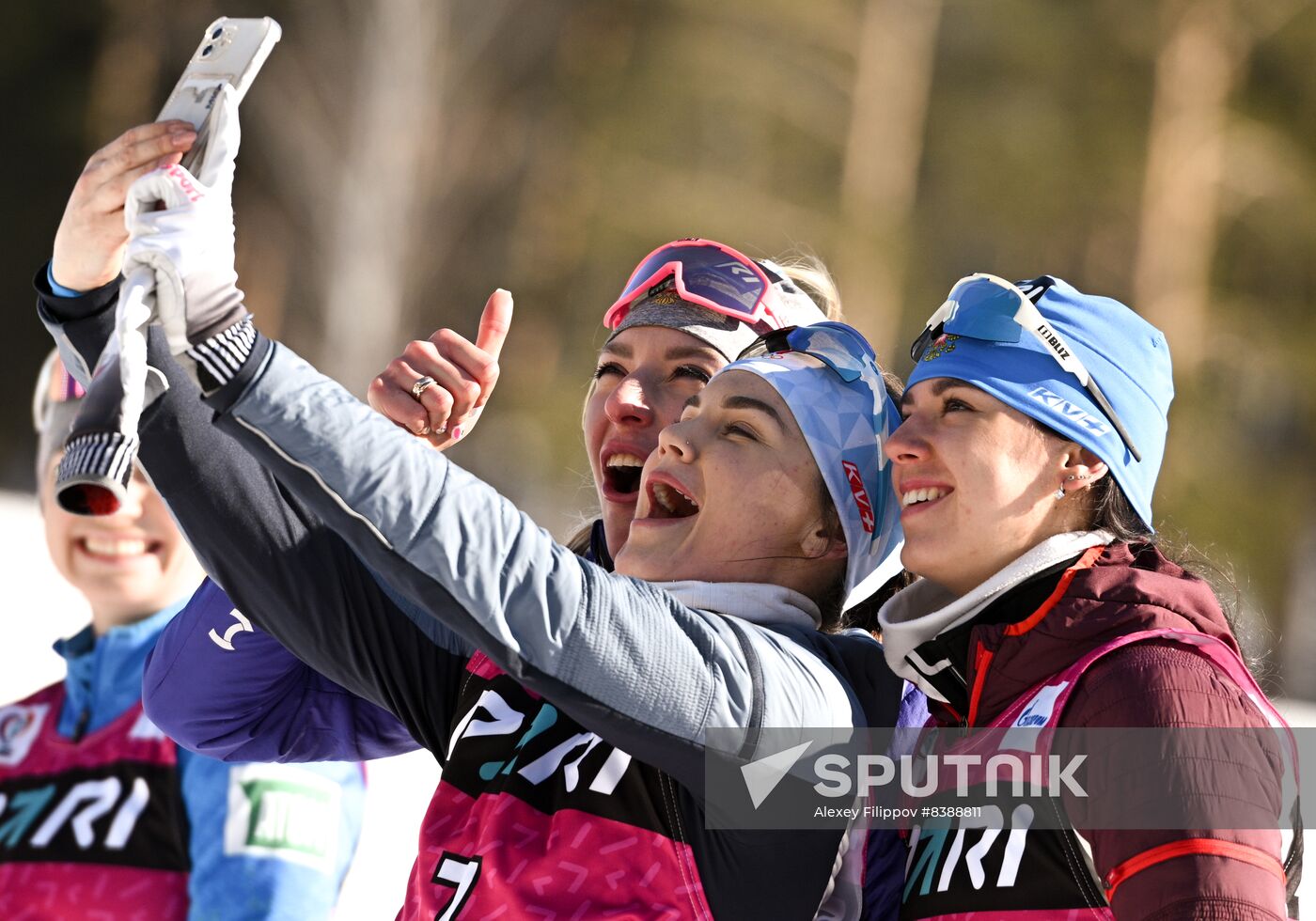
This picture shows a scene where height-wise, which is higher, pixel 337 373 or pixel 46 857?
pixel 337 373

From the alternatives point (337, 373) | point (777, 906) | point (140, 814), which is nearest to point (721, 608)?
point (777, 906)

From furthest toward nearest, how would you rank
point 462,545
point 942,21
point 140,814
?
point 942,21
point 140,814
point 462,545

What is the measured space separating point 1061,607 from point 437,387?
0.92m

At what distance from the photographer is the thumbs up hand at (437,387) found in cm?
239

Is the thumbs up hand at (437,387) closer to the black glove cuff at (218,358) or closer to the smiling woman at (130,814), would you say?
the black glove cuff at (218,358)

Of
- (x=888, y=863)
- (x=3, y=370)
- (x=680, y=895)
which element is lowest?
(x=680, y=895)

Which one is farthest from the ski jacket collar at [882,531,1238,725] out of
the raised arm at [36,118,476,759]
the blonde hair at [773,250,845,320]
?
the blonde hair at [773,250,845,320]

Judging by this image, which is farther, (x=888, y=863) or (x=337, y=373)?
(x=337, y=373)

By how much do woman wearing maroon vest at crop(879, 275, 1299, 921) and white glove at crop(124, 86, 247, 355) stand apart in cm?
97

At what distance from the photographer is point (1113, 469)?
2316 millimetres

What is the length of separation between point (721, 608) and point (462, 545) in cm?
59

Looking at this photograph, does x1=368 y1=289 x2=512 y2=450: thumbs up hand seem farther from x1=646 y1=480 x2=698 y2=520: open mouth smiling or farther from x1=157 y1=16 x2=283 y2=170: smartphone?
x1=157 y1=16 x2=283 y2=170: smartphone

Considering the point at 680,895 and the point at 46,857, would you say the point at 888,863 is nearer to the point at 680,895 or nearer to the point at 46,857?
the point at 680,895

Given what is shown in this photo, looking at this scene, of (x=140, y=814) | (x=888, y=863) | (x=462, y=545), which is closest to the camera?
(x=462, y=545)
